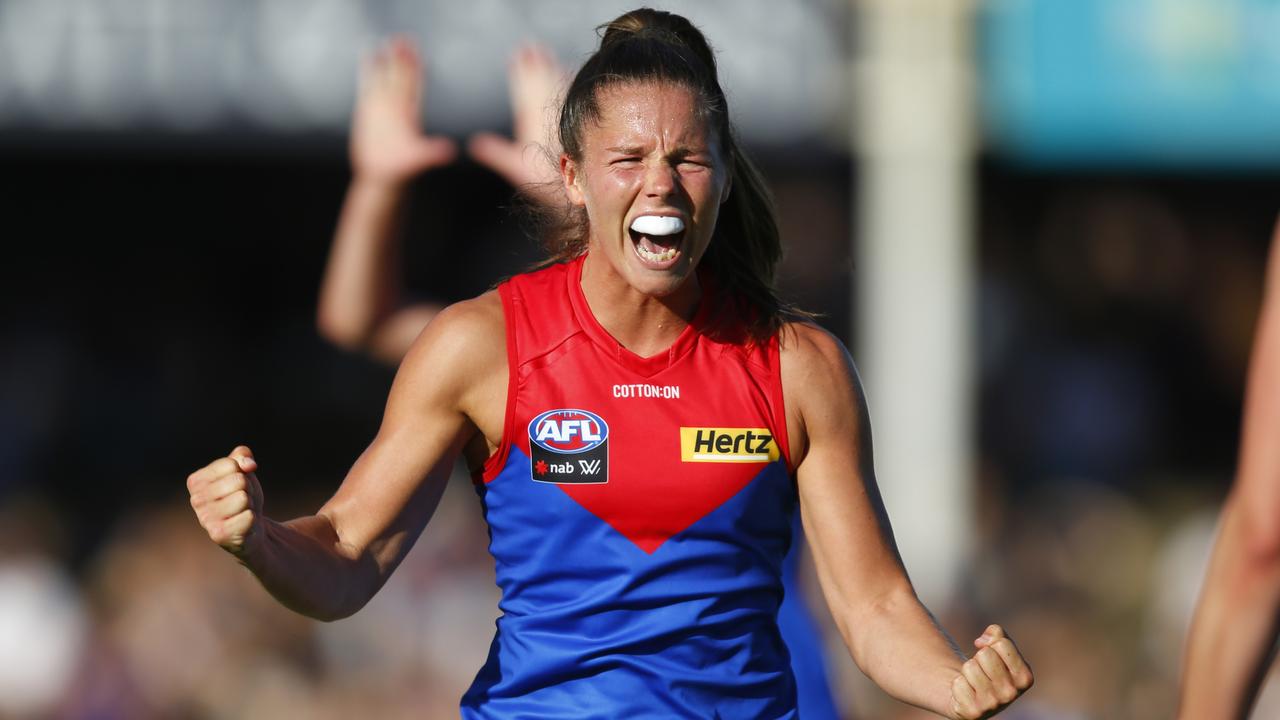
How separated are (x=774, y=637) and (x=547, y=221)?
102cm

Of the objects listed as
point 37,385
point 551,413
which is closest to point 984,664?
point 551,413

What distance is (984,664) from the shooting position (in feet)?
10.9

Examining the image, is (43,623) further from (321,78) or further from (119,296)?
(119,296)

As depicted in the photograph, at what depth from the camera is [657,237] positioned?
12.0 ft

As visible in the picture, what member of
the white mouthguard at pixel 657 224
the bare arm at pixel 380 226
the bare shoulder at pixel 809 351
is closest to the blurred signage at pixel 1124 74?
the bare arm at pixel 380 226

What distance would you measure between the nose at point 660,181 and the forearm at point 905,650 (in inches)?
35.5

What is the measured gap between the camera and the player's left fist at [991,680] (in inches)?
130

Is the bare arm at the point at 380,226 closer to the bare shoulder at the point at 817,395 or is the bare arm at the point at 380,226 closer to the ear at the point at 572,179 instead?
the ear at the point at 572,179

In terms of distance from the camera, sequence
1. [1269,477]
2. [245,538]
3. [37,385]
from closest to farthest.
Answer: [245,538], [1269,477], [37,385]

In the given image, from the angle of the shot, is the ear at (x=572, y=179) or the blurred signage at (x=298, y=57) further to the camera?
the blurred signage at (x=298, y=57)

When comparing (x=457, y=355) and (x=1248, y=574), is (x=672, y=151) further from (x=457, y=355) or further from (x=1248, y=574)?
(x=1248, y=574)

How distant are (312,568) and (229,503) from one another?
0.26 m

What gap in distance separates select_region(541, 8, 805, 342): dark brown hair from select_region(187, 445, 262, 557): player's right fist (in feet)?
3.01

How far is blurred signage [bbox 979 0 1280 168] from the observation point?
10508mm
